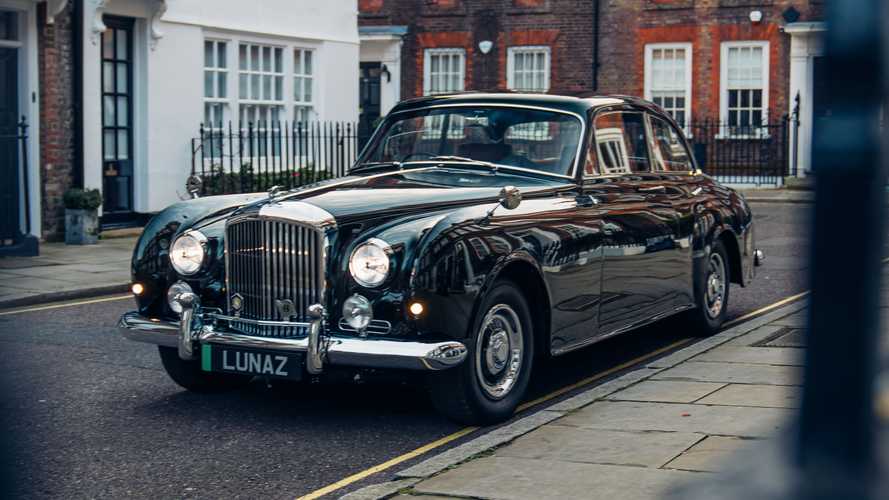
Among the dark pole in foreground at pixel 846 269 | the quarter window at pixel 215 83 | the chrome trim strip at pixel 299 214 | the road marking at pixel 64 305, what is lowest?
the road marking at pixel 64 305

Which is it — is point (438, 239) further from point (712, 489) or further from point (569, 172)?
point (712, 489)

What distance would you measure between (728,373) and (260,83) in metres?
13.2

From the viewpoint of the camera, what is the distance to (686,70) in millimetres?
28688

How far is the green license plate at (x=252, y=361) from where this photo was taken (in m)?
5.51

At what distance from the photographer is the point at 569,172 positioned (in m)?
6.84

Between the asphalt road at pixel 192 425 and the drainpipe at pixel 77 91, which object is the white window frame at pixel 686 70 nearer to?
the drainpipe at pixel 77 91

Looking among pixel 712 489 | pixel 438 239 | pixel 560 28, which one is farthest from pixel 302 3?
pixel 712 489

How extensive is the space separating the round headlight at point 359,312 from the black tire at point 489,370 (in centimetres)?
42

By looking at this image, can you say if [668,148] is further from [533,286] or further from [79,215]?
[79,215]

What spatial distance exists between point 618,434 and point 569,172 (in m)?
2.05

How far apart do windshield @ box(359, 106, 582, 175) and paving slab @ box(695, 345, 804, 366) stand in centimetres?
149

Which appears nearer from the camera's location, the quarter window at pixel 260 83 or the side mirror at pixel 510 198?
the side mirror at pixel 510 198

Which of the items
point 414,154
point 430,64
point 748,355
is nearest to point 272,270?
point 414,154

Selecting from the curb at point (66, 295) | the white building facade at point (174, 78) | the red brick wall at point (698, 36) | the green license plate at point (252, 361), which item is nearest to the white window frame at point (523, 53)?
the red brick wall at point (698, 36)
